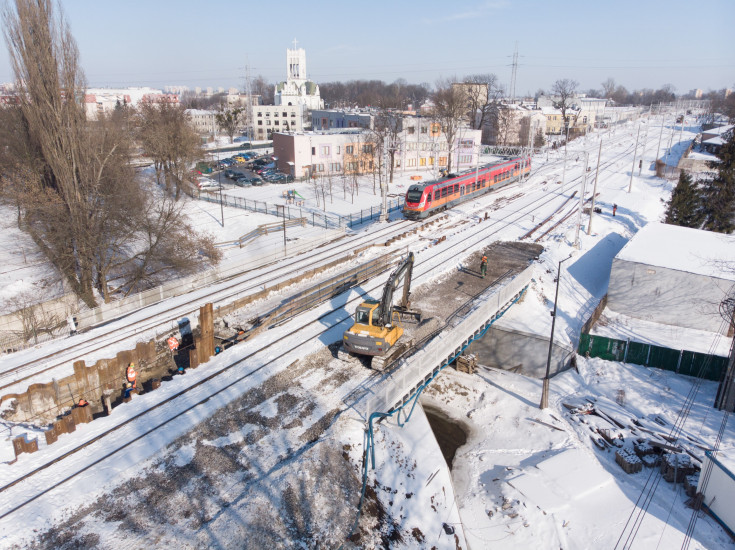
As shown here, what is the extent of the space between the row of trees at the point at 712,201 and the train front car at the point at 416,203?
22.1m

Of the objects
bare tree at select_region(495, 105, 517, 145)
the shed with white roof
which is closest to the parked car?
the shed with white roof

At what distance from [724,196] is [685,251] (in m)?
11.7

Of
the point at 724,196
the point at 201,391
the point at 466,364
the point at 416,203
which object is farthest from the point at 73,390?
the point at 724,196

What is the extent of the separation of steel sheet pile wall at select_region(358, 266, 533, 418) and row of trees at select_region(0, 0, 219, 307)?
18.1 m

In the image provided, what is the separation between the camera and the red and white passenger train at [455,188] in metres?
39.4

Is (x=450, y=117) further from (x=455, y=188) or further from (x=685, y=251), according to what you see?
(x=685, y=251)

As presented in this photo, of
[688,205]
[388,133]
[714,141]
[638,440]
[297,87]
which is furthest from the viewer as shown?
[297,87]

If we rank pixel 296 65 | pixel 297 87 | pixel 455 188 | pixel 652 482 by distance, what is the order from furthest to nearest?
pixel 296 65, pixel 297 87, pixel 455 188, pixel 652 482

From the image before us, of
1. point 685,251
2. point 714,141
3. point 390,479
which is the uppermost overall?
point 714,141

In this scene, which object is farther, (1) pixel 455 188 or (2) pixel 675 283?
(1) pixel 455 188

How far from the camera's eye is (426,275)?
28641 millimetres

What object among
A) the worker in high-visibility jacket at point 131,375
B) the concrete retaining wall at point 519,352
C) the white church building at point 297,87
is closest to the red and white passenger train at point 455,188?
the concrete retaining wall at point 519,352

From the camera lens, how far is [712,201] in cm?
4075

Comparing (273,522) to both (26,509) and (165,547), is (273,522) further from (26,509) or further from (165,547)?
(26,509)
